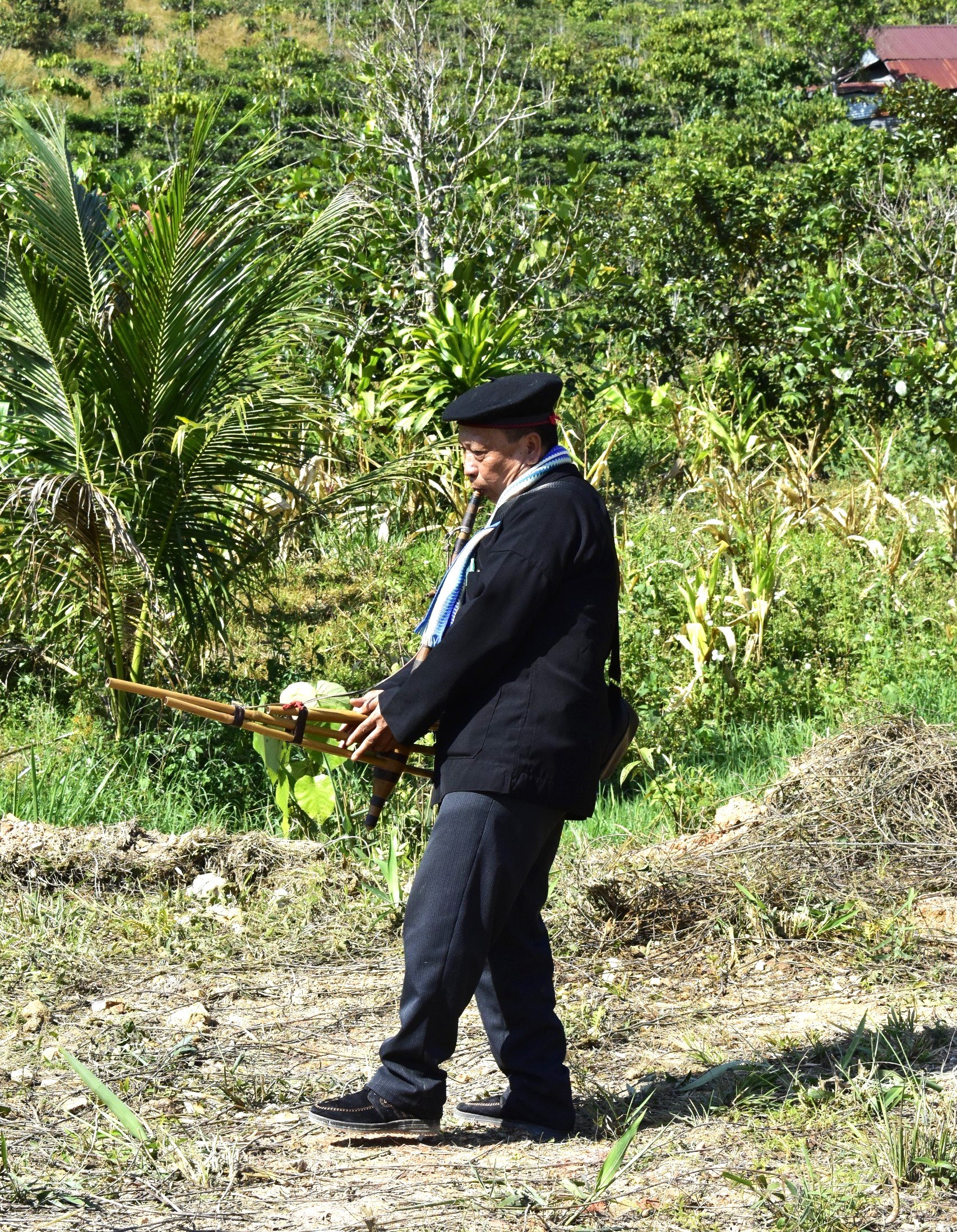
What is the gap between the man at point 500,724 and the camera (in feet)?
9.57

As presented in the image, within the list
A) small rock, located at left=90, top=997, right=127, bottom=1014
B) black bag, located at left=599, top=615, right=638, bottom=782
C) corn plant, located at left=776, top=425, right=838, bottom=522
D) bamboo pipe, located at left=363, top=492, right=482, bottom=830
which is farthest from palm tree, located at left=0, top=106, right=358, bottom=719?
corn plant, located at left=776, top=425, right=838, bottom=522

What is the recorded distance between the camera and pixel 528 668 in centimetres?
296

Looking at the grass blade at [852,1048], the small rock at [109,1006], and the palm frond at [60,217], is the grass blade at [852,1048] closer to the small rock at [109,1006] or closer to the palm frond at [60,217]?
the small rock at [109,1006]

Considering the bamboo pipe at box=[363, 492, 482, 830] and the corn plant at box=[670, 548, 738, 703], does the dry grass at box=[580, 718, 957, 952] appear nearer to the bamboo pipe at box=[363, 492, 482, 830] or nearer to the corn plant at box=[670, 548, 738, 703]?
the corn plant at box=[670, 548, 738, 703]

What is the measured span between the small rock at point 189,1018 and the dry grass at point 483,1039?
0.06ft

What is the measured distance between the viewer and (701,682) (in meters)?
6.25

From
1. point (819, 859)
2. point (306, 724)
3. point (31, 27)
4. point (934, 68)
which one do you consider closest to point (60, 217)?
point (306, 724)

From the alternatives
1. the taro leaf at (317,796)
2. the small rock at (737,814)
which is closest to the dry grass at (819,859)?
the small rock at (737,814)

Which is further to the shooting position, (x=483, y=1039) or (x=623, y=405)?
(x=623, y=405)

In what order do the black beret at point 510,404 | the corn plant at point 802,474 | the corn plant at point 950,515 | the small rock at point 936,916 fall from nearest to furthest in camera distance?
1. the black beret at point 510,404
2. the small rock at point 936,916
3. the corn plant at point 950,515
4. the corn plant at point 802,474

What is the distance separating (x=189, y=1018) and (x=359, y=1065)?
546 millimetres

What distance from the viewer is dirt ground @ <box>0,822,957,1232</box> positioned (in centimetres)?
276

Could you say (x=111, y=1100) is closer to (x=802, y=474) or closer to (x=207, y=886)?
(x=207, y=886)

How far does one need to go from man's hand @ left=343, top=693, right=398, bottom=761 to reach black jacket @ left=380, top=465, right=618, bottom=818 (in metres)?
0.04
